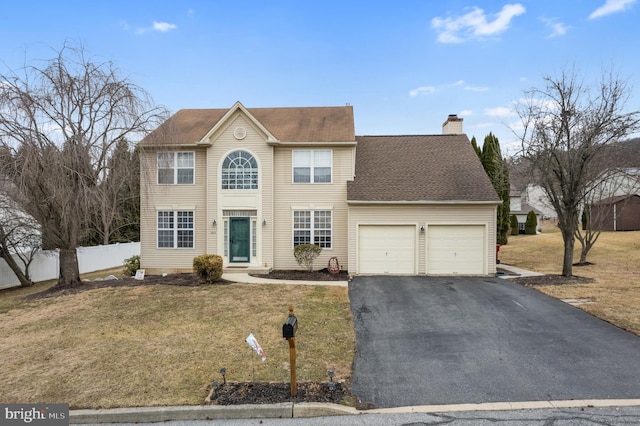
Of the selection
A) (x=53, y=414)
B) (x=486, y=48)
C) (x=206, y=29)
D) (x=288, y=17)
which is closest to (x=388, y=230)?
(x=486, y=48)

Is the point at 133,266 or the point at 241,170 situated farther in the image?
the point at 133,266

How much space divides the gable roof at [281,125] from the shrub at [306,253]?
179 inches

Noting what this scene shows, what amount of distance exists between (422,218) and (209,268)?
8519 millimetres

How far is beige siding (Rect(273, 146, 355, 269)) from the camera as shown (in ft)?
51.5

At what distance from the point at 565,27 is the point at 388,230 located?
31.8ft

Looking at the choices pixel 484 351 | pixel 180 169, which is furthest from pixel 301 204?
pixel 484 351

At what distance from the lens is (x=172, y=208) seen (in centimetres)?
1609

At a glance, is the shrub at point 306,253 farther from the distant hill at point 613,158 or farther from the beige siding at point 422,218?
the distant hill at point 613,158

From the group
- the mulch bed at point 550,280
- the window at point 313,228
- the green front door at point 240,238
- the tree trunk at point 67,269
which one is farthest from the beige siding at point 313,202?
the tree trunk at point 67,269

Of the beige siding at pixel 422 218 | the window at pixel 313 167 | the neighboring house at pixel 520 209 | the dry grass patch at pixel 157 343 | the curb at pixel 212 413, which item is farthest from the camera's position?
the neighboring house at pixel 520 209

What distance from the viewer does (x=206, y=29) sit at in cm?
1394

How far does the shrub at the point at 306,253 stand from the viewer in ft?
49.2

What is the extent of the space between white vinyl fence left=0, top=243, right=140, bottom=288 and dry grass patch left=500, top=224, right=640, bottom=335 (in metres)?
24.2

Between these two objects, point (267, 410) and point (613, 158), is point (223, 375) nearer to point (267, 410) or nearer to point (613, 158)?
point (267, 410)
